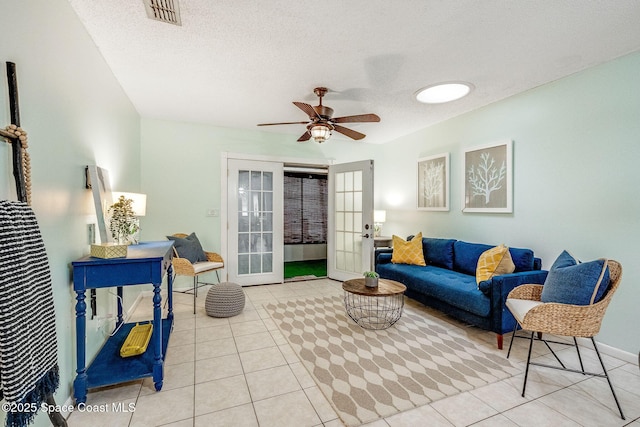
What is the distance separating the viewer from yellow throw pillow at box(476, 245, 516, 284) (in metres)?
2.82

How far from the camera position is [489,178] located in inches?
140

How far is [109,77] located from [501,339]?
4298 millimetres

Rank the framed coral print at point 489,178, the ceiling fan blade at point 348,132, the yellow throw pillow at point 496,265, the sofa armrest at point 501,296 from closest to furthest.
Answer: the sofa armrest at point 501,296, the yellow throw pillow at point 496,265, the ceiling fan blade at point 348,132, the framed coral print at point 489,178

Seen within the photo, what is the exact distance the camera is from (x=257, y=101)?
3.49 m

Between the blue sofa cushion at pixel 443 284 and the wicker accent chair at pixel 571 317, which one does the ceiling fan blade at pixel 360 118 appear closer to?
the blue sofa cushion at pixel 443 284

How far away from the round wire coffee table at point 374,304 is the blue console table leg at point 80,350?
2.07m

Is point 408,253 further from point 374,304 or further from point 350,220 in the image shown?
point 350,220

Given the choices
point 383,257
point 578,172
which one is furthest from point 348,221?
point 578,172

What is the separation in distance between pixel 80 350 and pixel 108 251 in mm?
606

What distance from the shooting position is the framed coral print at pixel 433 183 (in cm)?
420

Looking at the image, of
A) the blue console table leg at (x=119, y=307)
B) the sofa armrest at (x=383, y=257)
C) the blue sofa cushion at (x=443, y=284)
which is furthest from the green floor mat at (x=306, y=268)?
the blue console table leg at (x=119, y=307)

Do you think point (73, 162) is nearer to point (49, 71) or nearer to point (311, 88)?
point (49, 71)

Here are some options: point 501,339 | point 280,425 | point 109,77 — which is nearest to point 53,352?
point 280,425

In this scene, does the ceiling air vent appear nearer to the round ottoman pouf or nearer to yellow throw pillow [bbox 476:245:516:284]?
the round ottoman pouf
